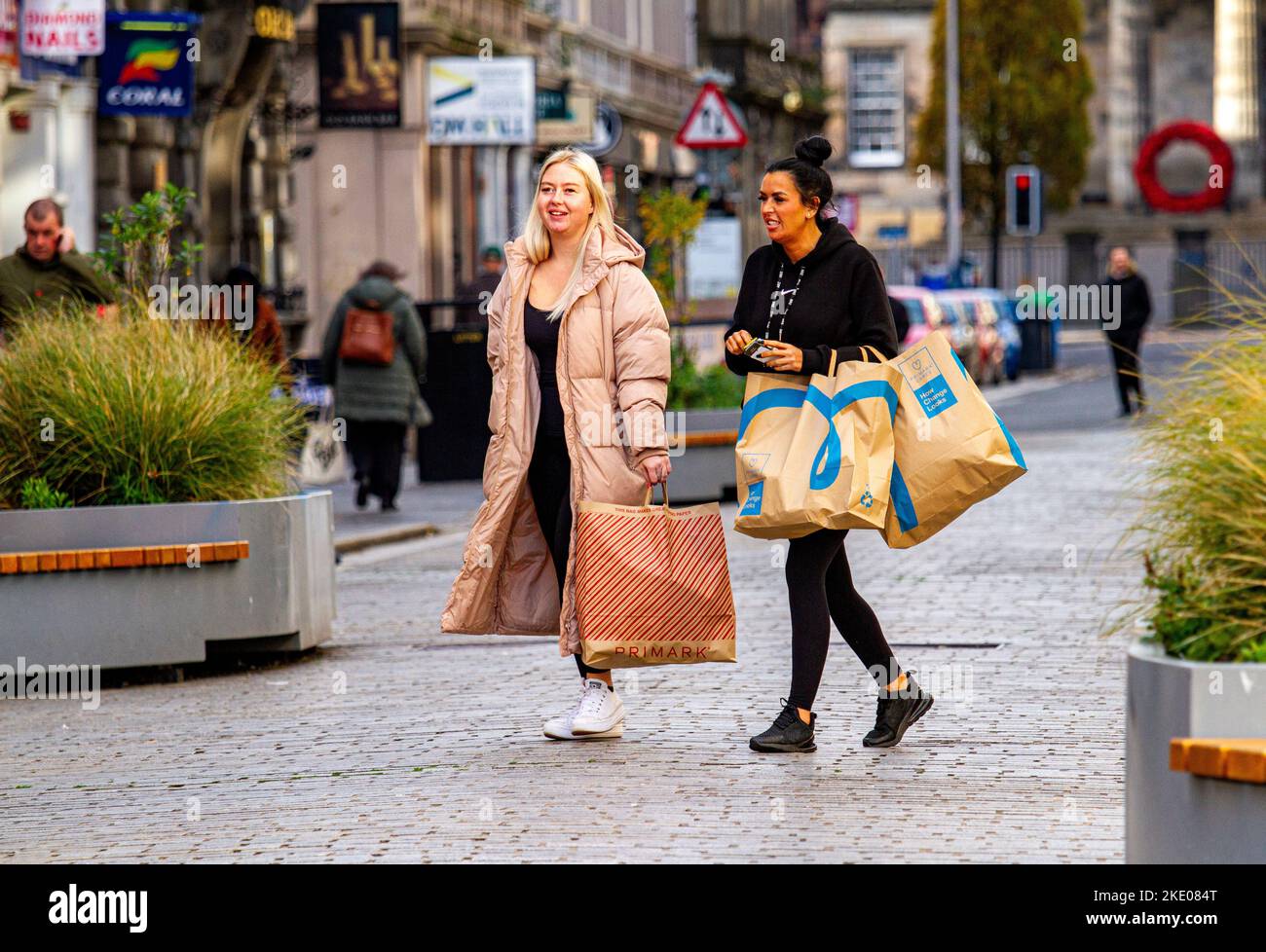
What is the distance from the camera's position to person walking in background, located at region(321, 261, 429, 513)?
18875 millimetres

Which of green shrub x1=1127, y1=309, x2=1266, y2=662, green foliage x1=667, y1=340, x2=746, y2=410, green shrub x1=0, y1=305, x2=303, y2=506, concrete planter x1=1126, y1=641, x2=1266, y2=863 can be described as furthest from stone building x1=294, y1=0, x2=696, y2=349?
concrete planter x1=1126, y1=641, x2=1266, y2=863

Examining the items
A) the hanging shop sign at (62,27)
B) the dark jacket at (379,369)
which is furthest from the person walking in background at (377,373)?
the hanging shop sign at (62,27)

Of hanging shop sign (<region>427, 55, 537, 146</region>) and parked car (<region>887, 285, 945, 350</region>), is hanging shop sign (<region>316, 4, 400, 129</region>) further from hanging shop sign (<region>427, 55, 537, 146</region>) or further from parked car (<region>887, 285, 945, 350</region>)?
parked car (<region>887, 285, 945, 350</region>)

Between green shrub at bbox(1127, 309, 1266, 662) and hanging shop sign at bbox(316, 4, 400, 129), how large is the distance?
21.2 m

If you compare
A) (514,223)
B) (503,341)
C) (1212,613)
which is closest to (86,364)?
(503,341)

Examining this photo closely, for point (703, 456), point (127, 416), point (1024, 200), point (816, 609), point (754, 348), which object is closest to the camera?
point (754, 348)

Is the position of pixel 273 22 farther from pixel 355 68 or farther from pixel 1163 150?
pixel 1163 150

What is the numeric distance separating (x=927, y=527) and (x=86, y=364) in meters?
4.16

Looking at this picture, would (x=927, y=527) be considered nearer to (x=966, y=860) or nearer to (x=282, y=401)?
(x=966, y=860)

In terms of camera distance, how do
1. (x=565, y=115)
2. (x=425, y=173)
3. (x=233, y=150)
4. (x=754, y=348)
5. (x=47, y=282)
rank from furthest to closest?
1. (x=425, y=173)
2. (x=565, y=115)
3. (x=233, y=150)
4. (x=47, y=282)
5. (x=754, y=348)

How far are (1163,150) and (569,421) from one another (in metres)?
72.6

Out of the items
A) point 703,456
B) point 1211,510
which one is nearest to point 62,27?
point 703,456

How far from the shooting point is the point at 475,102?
26.5 metres

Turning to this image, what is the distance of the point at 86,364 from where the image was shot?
1055 cm
